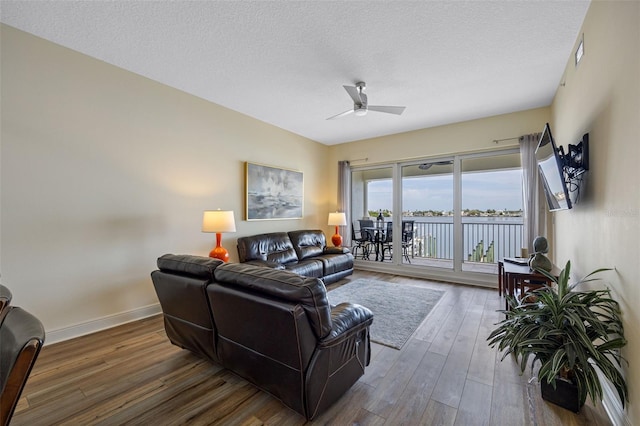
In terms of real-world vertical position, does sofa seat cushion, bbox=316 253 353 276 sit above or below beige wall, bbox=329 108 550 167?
below

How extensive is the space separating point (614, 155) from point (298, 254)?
3987mm

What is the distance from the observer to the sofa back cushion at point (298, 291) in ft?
4.90

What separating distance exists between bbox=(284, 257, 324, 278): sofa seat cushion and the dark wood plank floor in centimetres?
181

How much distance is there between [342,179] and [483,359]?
442cm

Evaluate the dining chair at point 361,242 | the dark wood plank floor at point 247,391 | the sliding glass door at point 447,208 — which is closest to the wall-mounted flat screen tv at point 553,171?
the dark wood plank floor at point 247,391

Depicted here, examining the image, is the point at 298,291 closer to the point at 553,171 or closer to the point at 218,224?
the point at 218,224

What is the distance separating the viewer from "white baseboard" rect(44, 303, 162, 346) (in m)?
2.62

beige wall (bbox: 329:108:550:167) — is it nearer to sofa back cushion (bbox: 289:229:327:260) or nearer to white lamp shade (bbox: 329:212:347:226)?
white lamp shade (bbox: 329:212:347:226)

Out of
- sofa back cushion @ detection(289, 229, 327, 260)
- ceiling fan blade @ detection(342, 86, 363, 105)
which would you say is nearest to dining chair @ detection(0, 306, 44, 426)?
ceiling fan blade @ detection(342, 86, 363, 105)

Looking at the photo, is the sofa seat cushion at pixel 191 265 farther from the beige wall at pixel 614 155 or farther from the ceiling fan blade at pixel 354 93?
the beige wall at pixel 614 155

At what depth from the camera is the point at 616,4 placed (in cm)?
167

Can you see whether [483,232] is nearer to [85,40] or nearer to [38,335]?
[38,335]

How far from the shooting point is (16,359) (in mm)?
780

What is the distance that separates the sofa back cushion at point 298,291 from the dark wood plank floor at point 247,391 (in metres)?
0.64
